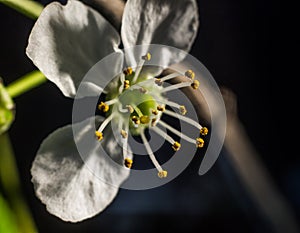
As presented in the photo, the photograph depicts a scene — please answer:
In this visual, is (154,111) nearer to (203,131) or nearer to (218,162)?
(203,131)

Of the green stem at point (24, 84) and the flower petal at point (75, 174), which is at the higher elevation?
the green stem at point (24, 84)

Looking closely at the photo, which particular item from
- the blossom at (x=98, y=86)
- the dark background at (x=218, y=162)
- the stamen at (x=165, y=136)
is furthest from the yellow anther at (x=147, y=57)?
the dark background at (x=218, y=162)

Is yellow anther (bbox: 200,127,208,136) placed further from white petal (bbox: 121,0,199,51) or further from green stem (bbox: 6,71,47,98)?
green stem (bbox: 6,71,47,98)

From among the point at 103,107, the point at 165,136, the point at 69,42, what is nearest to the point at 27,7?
the point at 69,42

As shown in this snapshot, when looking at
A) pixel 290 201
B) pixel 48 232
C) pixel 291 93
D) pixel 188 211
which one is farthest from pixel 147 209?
pixel 291 93

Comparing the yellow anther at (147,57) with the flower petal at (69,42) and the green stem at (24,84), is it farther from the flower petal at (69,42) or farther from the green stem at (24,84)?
the green stem at (24,84)

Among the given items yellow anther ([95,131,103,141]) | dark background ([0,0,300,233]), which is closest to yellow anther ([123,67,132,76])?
yellow anther ([95,131,103,141])
